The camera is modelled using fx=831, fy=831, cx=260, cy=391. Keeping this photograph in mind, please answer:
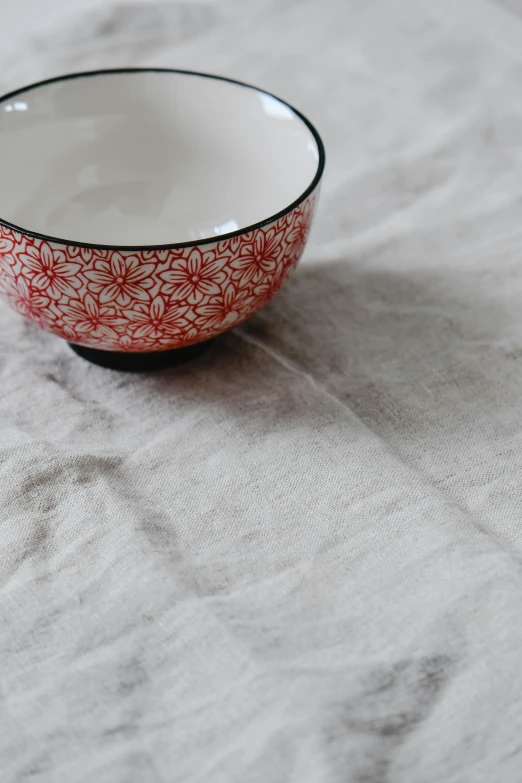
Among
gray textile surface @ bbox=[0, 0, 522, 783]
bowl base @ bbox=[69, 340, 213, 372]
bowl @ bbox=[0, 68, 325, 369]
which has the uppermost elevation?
bowl @ bbox=[0, 68, 325, 369]

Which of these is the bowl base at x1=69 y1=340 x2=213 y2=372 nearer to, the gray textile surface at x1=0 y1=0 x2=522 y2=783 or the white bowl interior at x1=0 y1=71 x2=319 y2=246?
the gray textile surface at x1=0 y1=0 x2=522 y2=783

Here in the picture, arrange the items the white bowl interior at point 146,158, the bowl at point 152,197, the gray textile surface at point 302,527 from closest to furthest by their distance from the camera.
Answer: the gray textile surface at point 302,527, the bowl at point 152,197, the white bowl interior at point 146,158

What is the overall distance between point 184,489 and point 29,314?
0.49 ft

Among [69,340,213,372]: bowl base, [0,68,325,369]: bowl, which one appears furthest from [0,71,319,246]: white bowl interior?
[69,340,213,372]: bowl base

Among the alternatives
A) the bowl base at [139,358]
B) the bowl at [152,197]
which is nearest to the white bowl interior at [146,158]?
the bowl at [152,197]

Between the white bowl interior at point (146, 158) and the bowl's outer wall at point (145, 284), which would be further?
the white bowl interior at point (146, 158)

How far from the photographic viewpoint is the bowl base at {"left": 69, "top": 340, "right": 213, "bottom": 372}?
1.85 feet

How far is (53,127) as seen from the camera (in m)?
0.64

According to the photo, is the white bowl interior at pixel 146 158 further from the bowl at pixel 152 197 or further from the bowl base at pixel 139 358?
the bowl base at pixel 139 358

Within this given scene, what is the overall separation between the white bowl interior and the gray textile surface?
0.09 meters

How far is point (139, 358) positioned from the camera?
1.85ft

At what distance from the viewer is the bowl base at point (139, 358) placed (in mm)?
564

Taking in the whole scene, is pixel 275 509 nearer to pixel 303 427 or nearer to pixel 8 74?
pixel 303 427

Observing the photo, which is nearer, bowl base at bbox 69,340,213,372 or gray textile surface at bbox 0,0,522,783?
gray textile surface at bbox 0,0,522,783
